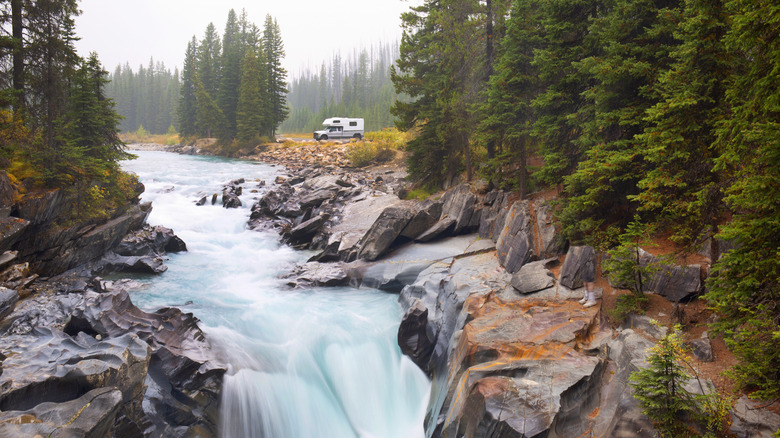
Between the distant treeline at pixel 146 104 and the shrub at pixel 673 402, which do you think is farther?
the distant treeline at pixel 146 104

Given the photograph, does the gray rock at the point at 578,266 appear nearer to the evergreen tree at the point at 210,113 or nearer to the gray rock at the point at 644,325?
the gray rock at the point at 644,325

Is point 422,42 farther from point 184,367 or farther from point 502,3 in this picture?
point 184,367

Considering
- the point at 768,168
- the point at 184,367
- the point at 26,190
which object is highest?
the point at 768,168

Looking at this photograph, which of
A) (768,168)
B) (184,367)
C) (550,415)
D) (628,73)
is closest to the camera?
(768,168)

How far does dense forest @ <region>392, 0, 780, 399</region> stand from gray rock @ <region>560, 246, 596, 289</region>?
1.98 feet

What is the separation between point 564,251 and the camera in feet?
40.9

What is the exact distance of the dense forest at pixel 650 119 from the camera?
5.62m

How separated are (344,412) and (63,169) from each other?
1391 cm

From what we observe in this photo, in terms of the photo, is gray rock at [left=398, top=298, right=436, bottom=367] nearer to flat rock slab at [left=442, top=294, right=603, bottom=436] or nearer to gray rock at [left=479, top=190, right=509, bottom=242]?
flat rock slab at [left=442, top=294, right=603, bottom=436]

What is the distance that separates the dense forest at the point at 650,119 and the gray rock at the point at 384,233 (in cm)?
411

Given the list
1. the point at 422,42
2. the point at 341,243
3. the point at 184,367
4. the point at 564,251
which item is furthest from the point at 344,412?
the point at 422,42

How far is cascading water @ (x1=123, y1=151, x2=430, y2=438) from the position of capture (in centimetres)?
994

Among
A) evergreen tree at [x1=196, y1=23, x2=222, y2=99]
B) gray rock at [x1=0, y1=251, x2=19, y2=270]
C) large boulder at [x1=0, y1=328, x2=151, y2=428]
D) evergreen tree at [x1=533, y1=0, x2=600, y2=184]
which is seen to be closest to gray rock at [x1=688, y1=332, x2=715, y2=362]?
evergreen tree at [x1=533, y1=0, x2=600, y2=184]

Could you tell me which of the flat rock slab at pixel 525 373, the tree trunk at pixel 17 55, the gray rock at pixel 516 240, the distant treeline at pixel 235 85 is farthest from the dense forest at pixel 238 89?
the flat rock slab at pixel 525 373
